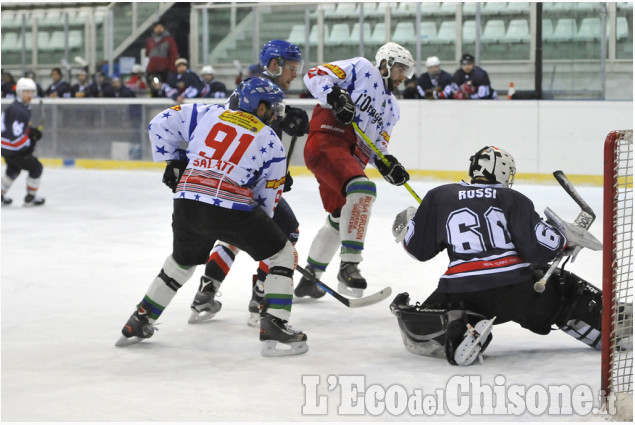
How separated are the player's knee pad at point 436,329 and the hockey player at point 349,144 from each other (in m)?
0.74

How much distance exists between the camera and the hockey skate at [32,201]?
26.3 ft

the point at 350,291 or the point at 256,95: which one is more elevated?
the point at 256,95

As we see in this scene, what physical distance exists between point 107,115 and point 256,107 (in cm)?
789

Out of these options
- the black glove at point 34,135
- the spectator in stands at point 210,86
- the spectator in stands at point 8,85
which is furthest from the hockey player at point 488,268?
the spectator in stands at point 8,85

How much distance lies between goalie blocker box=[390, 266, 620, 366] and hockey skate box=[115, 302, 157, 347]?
3.11ft

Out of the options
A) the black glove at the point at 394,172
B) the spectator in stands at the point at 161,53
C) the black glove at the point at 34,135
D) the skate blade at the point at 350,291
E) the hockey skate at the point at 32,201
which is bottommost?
the skate blade at the point at 350,291

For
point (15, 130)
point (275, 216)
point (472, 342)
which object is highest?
point (15, 130)

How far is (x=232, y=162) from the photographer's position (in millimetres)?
3475

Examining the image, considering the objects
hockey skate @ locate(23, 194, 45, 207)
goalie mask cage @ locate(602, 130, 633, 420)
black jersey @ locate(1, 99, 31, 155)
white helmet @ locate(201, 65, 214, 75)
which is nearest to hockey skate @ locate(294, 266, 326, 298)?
goalie mask cage @ locate(602, 130, 633, 420)

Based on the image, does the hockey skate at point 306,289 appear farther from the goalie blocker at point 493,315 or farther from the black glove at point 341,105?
the goalie blocker at point 493,315

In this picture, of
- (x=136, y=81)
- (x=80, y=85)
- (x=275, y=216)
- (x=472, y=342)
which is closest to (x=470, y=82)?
(x=136, y=81)

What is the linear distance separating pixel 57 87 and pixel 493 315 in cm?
935

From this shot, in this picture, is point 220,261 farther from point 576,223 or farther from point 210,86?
point 210,86

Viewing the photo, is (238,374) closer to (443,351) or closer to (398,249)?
(443,351)
